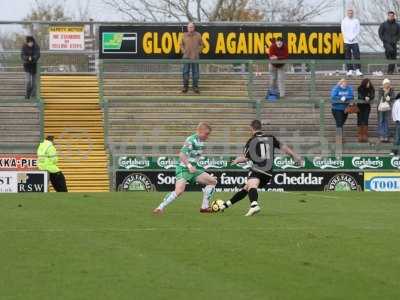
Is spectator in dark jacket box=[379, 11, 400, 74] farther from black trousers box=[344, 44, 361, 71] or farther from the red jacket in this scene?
the red jacket

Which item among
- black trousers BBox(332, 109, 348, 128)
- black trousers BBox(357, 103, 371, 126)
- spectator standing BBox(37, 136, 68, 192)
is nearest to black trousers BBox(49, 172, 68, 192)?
spectator standing BBox(37, 136, 68, 192)

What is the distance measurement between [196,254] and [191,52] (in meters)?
24.7

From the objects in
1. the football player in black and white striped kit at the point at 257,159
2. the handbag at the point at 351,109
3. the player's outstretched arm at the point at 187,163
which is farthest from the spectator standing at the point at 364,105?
the player's outstretched arm at the point at 187,163

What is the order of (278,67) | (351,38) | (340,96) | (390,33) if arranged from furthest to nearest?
(351,38) < (390,33) < (278,67) < (340,96)

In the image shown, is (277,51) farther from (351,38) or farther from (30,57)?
(30,57)

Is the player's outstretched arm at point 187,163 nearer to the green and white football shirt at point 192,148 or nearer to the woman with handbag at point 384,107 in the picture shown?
the green and white football shirt at point 192,148

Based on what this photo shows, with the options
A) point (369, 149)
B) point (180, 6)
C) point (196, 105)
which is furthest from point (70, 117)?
point (180, 6)

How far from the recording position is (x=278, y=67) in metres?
37.4

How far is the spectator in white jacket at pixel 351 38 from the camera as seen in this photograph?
3869 cm

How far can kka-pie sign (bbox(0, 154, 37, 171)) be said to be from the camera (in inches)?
1261

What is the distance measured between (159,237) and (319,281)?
4.56 m

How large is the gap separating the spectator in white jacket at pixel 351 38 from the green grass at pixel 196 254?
18.0m

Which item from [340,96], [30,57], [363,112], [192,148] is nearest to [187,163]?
[192,148]

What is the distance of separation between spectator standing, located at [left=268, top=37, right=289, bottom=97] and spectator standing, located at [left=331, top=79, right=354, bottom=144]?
2200 millimetres
